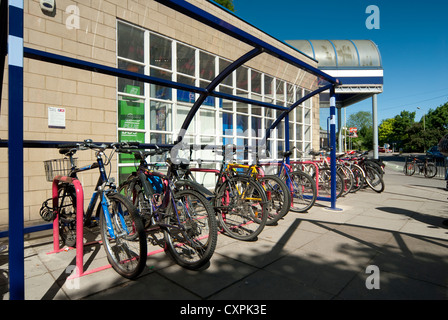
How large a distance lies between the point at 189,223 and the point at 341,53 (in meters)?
18.5

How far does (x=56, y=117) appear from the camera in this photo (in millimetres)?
4582

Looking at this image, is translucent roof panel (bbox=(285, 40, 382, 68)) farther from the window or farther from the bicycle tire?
the bicycle tire

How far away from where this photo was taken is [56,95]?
15.1ft

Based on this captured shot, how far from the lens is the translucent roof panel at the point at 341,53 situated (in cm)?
1717

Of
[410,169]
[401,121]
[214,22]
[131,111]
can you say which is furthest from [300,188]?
[401,121]

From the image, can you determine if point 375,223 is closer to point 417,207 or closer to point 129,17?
point 417,207

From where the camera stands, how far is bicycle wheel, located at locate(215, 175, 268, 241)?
339 cm

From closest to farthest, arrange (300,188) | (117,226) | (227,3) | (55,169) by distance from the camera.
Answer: (117,226) → (55,169) → (300,188) → (227,3)

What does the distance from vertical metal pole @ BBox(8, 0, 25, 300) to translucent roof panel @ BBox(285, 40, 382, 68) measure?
17.5 metres

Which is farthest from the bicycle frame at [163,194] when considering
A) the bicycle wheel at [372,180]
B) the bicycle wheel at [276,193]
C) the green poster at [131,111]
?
the bicycle wheel at [372,180]

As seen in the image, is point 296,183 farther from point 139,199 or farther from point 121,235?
point 121,235

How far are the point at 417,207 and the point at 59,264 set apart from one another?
242 inches

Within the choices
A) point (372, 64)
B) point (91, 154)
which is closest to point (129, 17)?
point (91, 154)

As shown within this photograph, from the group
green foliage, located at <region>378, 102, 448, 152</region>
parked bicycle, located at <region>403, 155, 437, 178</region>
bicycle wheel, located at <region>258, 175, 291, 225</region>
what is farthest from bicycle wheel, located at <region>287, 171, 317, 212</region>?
green foliage, located at <region>378, 102, 448, 152</region>
